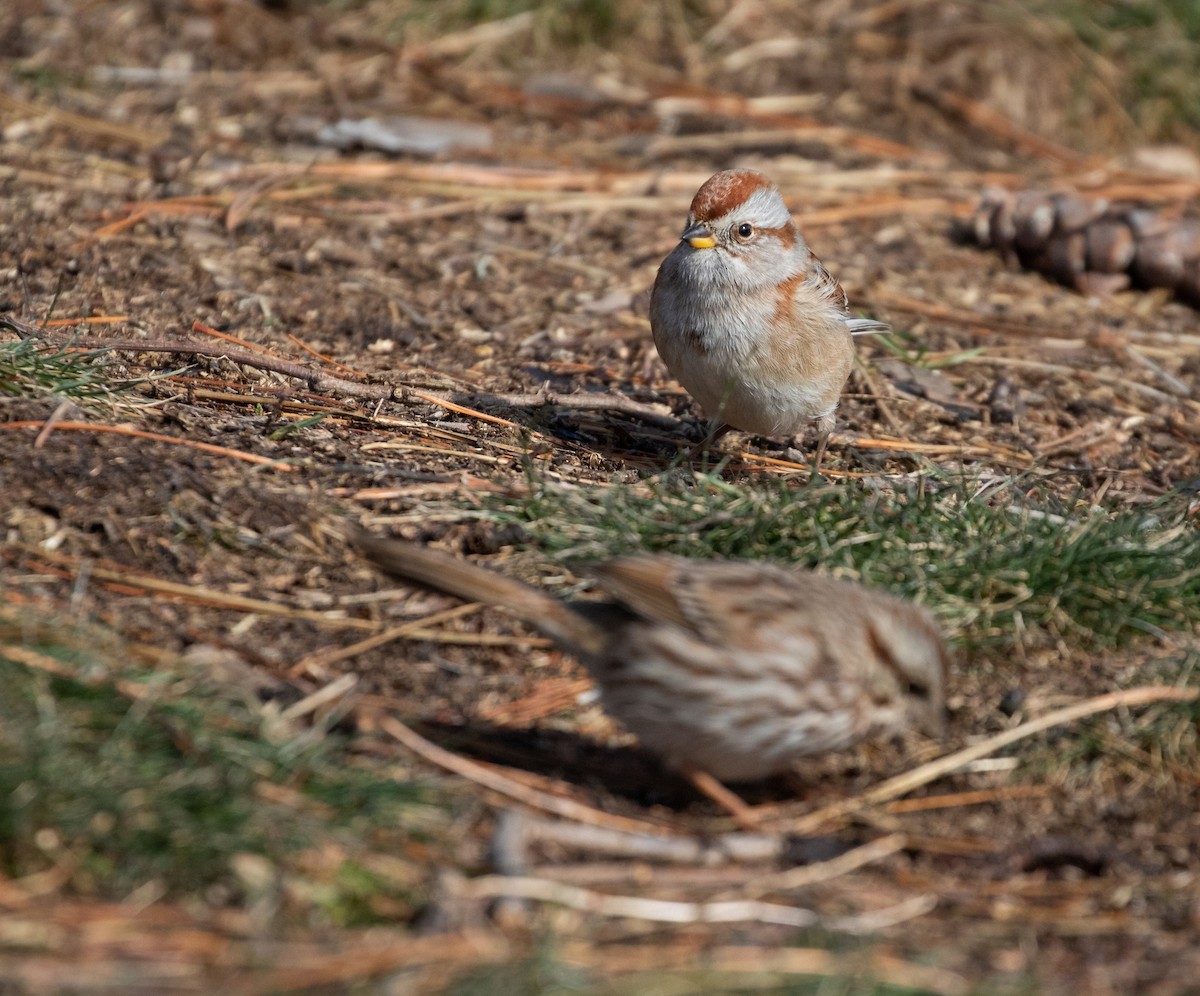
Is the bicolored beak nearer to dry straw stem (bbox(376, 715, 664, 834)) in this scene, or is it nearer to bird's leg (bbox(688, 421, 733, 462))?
bird's leg (bbox(688, 421, 733, 462))

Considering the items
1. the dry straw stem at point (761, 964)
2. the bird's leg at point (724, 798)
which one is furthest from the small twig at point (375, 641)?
the dry straw stem at point (761, 964)

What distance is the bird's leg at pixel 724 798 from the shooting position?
3.66m

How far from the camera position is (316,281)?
673 centimetres

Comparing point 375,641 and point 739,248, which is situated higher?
point 739,248

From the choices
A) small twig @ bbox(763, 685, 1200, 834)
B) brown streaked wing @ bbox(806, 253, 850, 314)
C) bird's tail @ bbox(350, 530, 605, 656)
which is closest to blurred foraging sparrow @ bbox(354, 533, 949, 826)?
bird's tail @ bbox(350, 530, 605, 656)

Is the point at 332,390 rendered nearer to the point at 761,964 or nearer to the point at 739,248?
the point at 739,248

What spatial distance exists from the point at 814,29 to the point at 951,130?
1.29 m

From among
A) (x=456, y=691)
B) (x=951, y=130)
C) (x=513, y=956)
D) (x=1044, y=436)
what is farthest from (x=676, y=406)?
(x=951, y=130)

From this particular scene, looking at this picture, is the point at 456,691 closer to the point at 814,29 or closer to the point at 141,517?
the point at 141,517

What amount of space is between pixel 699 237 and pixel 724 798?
8.29 ft

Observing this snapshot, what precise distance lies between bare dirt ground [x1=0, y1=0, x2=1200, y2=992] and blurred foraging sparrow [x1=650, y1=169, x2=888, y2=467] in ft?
1.03

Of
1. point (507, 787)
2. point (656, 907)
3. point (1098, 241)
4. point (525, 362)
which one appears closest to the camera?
point (656, 907)

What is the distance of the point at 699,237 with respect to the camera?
5574mm

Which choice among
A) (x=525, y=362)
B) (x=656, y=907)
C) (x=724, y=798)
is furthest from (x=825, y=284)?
(x=656, y=907)
